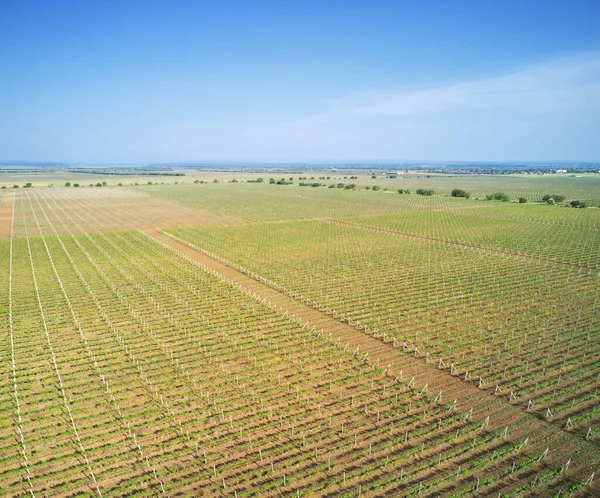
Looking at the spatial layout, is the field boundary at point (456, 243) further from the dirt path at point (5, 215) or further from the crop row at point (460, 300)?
the dirt path at point (5, 215)

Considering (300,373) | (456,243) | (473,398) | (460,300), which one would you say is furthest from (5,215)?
(473,398)

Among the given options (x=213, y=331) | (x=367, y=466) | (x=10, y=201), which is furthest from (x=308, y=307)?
(x=10, y=201)

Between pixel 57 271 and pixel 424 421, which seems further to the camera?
pixel 57 271

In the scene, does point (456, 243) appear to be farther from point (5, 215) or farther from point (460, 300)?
point (5, 215)

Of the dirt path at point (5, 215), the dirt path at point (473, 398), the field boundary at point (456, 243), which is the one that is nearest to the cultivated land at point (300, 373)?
the dirt path at point (473, 398)

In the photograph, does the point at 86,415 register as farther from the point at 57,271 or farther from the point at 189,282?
the point at 57,271
